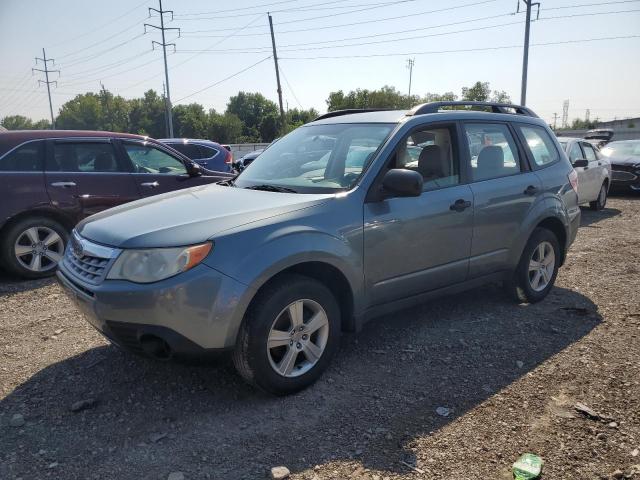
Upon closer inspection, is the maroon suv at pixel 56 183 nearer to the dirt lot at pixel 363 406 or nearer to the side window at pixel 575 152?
the dirt lot at pixel 363 406

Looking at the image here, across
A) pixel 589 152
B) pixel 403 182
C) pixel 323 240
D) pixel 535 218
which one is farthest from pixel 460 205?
pixel 589 152

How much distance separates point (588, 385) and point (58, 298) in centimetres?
483

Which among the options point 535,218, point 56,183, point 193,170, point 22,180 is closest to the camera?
point 535,218

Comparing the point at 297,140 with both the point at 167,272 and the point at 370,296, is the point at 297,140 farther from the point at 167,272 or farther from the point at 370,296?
the point at 167,272

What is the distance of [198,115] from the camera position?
9738 centimetres

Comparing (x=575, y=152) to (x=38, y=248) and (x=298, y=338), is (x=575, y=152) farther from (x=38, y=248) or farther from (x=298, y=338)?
(x=38, y=248)

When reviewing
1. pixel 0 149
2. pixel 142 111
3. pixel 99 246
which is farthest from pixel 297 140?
pixel 142 111

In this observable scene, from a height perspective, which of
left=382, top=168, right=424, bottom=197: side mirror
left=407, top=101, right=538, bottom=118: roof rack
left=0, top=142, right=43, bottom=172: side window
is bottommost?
left=382, top=168, right=424, bottom=197: side mirror

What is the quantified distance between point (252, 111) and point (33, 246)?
102 meters

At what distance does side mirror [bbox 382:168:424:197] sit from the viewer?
3.43 metres

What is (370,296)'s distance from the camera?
3.63 m

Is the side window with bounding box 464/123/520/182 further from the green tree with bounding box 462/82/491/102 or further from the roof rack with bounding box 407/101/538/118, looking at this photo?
the green tree with bounding box 462/82/491/102

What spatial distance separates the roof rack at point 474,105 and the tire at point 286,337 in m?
1.75

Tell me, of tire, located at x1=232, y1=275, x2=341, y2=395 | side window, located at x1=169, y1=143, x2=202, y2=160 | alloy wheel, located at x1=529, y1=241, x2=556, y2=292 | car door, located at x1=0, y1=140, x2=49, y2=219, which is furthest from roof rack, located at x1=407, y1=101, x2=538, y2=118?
side window, located at x1=169, y1=143, x2=202, y2=160
